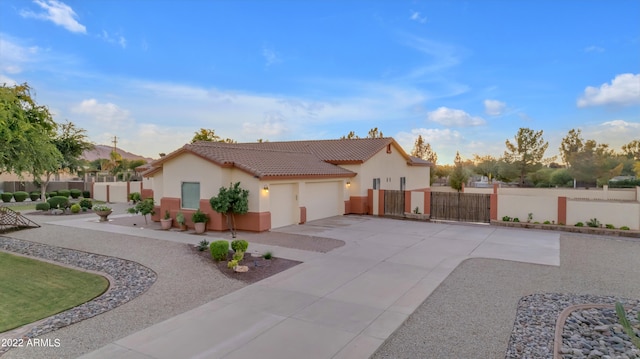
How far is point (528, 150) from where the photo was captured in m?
52.0

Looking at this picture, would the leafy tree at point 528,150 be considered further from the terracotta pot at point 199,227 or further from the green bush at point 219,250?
the green bush at point 219,250

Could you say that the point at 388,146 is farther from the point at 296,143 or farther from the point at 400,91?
the point at 296,143

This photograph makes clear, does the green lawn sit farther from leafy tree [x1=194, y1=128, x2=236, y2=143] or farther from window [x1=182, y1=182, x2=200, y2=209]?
leafy tree [x1=194, y1=128, x2=236, y2=143]

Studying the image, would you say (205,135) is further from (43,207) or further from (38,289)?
(38,289)

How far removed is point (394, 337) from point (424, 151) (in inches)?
2379

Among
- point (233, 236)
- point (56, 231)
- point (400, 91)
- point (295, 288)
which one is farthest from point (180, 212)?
point (400, 91)

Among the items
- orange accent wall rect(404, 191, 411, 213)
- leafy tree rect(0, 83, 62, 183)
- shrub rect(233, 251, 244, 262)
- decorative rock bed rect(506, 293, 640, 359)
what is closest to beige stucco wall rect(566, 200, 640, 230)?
orange accent wall rect(404, 191, 411, 213)

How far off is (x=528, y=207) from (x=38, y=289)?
793 inches

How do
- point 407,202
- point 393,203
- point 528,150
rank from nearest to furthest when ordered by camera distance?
1. point 407,202
2. point 393,203
3. point 528,150

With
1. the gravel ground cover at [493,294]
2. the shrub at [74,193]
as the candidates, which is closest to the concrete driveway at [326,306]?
the gravel ground cover at [493,294]

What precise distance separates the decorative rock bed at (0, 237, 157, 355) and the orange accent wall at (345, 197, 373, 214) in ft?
47.6

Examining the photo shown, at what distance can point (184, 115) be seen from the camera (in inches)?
1181

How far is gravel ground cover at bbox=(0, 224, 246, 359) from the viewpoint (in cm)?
581

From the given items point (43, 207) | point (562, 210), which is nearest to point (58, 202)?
point (43, 207)
